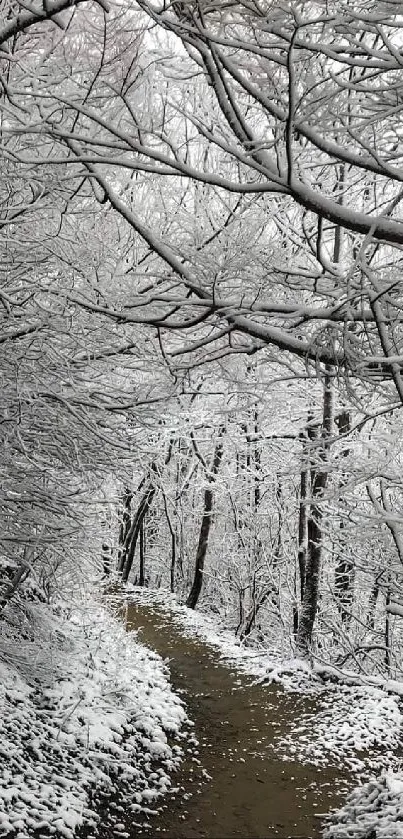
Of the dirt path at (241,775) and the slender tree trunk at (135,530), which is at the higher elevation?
the slender tree trunk at (135,530)

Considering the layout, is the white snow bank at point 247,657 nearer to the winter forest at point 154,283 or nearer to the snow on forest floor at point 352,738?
the snow on forest floor at point 352,738

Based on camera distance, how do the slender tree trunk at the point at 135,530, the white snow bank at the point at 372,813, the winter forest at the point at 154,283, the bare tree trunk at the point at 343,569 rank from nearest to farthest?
the winter forest at the point at 154,283
the white snow bank at the point at 372,813
the bare tree trunk at the point at 343,569
the slender tree trunk at the point at 135,530

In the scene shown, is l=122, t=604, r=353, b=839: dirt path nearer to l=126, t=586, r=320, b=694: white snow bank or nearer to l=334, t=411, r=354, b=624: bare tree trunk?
l=126, t=586, r=320, b=694: white snow bank

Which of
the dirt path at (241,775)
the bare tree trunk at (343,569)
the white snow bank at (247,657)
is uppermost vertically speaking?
the bare tree trunk at (343,569)

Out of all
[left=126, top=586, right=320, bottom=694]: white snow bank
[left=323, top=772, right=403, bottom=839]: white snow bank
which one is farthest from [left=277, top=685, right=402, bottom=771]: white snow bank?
[left=323, top=772, right=403, bottom=839]: white snow bank

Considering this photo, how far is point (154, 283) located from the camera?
538 centimetres

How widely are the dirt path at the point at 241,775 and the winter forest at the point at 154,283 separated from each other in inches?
10.6

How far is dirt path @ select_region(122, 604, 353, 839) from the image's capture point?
18.4 ft

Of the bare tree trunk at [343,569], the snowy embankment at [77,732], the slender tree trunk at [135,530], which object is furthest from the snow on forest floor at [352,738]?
the slender tree trunk at [135,530]

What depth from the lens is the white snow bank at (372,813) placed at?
15.9 feet

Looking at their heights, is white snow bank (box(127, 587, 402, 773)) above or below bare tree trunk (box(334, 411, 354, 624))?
below

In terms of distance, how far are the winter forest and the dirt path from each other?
269 millimetres

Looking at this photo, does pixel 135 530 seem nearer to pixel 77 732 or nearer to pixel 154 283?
pixel 77 732

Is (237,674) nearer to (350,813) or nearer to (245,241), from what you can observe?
(350,813)
